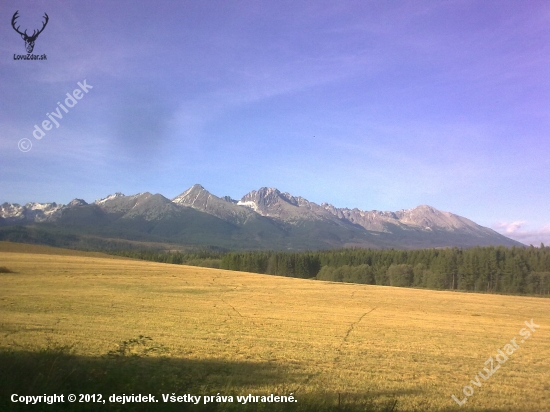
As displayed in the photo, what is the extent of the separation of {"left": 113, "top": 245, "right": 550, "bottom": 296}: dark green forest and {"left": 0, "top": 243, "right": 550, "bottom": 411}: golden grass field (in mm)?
76864

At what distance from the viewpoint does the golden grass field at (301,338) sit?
573 inches

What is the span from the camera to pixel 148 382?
1194 centimetres

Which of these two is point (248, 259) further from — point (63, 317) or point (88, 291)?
point (63, 317)

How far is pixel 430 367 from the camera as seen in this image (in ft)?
61.3

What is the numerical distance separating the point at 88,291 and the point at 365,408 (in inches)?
1433

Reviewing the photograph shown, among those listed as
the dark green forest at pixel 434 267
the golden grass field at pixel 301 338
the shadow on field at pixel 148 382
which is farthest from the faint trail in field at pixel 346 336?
the dark green forest at pixel 434 267

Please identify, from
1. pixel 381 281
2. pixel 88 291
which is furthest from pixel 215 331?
pixel 381 281

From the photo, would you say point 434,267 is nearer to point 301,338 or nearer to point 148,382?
point 301,338

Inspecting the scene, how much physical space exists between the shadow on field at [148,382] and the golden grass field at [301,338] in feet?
0.72

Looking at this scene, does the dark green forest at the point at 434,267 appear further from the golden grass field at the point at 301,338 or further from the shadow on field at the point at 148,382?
the shadow on field at the point at 148,382

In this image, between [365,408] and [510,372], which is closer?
[365,408]

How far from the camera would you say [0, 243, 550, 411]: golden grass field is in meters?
14.6

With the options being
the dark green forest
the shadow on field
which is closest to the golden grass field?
the shadow on field

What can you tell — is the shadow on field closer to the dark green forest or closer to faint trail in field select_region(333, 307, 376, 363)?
faint trail in field select_region(333, 307, 376, 363)
